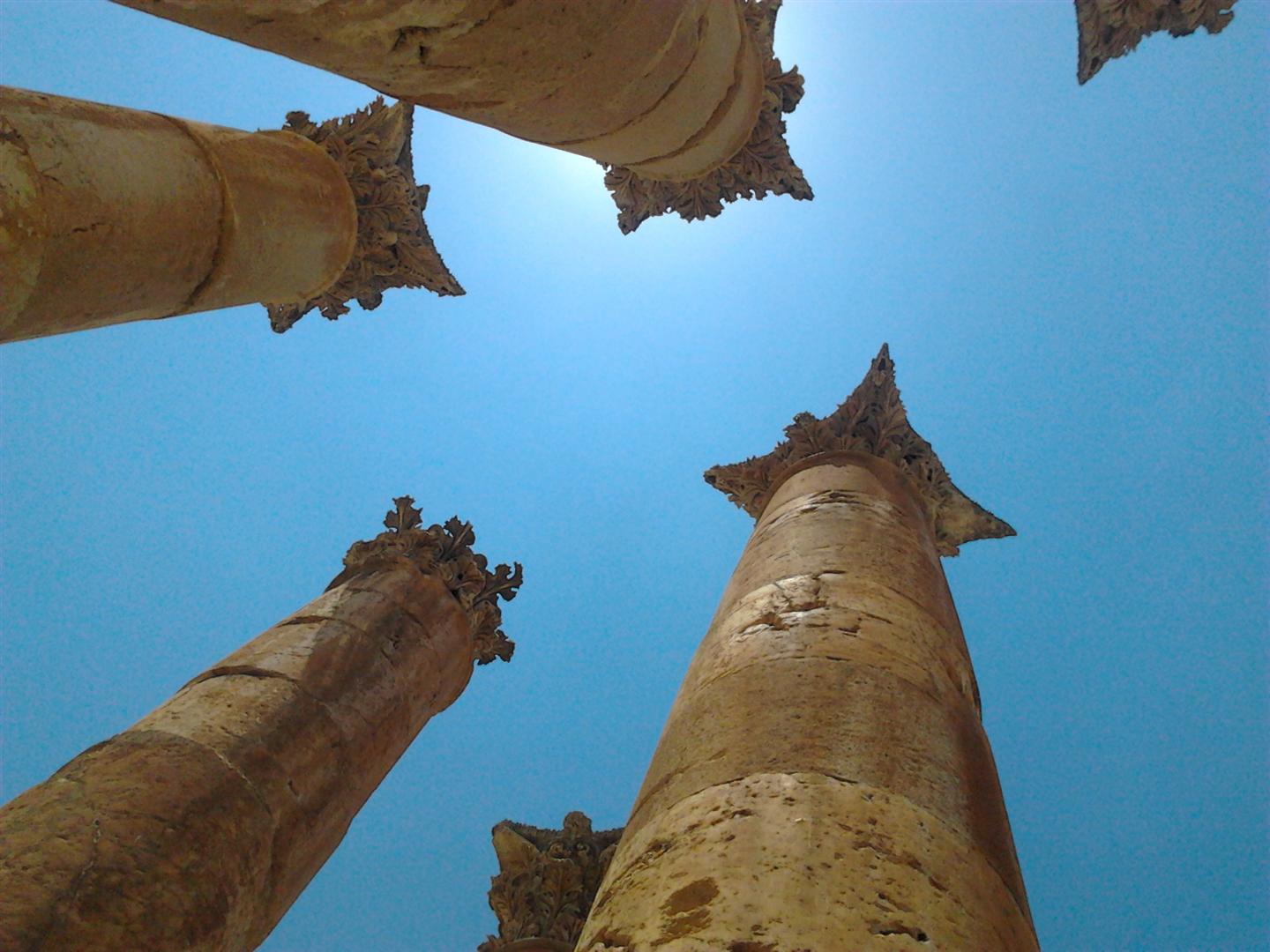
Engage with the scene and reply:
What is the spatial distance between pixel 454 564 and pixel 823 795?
6.71 m

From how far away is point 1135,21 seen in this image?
1021 centimetres

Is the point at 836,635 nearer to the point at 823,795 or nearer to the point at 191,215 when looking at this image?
the point at 823,795

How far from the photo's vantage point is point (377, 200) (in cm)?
1052

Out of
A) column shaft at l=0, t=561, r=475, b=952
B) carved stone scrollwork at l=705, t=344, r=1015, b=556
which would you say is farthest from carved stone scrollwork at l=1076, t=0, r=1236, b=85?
column shaft at l=0, t=561, r=475, b=952

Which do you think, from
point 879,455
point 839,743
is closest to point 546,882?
point 879,455

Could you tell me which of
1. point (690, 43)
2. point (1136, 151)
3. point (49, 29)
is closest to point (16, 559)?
point (49, 29)

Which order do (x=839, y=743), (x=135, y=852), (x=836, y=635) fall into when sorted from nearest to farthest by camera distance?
(x=839, y=743) < (x=836, y=635) < (x=135, y=852)

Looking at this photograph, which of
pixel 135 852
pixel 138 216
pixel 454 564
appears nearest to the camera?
pixel 135 852

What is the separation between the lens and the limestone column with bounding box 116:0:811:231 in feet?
17.7

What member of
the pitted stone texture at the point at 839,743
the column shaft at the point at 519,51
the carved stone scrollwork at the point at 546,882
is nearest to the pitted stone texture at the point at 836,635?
the pitted stone texture at the point at 839,743

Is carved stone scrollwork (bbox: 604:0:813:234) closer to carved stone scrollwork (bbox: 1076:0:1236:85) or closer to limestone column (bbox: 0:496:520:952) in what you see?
carved stone scrollwork (bbox: 1076:0:1236:85)

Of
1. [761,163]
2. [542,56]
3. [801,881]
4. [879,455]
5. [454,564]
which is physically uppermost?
[761,163]

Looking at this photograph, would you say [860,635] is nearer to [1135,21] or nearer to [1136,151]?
[1135,21]

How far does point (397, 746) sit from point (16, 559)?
23.2m
